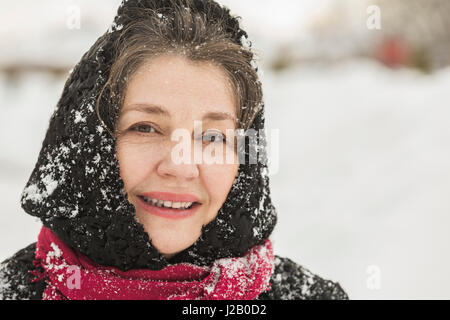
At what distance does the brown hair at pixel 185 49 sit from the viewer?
1.52 m

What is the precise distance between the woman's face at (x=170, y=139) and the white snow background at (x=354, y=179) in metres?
0.34

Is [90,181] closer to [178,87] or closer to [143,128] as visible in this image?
[143,128]

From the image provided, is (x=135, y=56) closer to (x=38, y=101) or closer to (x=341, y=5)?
(x=38, y=101)

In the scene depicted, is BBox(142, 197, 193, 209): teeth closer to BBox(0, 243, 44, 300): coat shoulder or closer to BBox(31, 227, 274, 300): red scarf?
BBox(31, 227, 274, 300): red scarf

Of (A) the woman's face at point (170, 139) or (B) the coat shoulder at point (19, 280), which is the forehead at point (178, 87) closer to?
(A) the woman's face at point (170, 139)

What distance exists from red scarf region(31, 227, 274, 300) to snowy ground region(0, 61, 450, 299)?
764 millimetres

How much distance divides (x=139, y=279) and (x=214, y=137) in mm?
566

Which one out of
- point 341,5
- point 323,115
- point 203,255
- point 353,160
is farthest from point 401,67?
point 203,255

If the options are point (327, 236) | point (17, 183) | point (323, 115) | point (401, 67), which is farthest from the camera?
point (401, 67)

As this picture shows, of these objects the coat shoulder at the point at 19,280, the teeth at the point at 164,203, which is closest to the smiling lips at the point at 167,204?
the teeth at the point at 164,203

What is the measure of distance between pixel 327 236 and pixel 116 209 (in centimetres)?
317

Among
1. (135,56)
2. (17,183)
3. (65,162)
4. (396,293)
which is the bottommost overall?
(396,293)

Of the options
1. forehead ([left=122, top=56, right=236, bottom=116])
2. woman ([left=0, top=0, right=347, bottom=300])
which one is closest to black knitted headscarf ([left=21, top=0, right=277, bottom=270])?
woman ([left=0, top=0, right=347, bottom=300])

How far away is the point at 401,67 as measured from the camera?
53.3 feet
